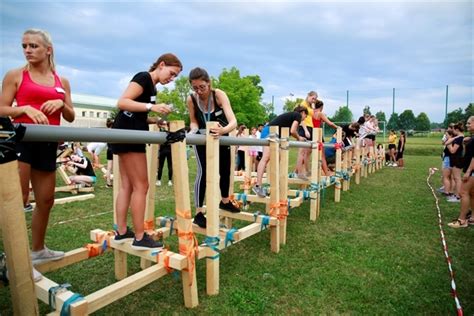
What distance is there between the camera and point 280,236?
4680 mm

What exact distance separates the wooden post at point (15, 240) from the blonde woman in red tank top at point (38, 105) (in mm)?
789

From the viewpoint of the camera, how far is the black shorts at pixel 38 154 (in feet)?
7.99

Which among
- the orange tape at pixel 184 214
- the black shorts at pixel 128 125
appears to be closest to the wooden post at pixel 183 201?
the orange tape at pixel 184 214

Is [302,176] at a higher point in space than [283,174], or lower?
lower

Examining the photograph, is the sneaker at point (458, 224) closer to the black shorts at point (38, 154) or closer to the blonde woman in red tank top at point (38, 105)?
the blonde woman in red tank top at point (38, 105)

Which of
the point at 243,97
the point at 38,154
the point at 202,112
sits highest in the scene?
the point at 243,97

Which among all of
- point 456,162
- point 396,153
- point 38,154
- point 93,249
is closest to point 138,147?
point 38,154

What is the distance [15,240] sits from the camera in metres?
1.69

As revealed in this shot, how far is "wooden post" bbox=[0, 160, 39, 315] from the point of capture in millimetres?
1656

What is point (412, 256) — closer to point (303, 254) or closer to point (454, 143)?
point (303, 254)

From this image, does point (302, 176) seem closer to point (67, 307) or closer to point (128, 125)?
point (128, 125)

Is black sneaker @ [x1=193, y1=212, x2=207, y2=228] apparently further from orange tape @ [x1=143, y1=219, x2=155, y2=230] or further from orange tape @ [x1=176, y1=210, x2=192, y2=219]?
orange tape @ [x1=176, y1=210, x2=192, y2=219]

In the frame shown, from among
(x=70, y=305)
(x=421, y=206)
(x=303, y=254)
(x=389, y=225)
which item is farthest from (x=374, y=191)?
(x=70, y=305)

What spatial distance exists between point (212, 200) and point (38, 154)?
1509 millimetres
